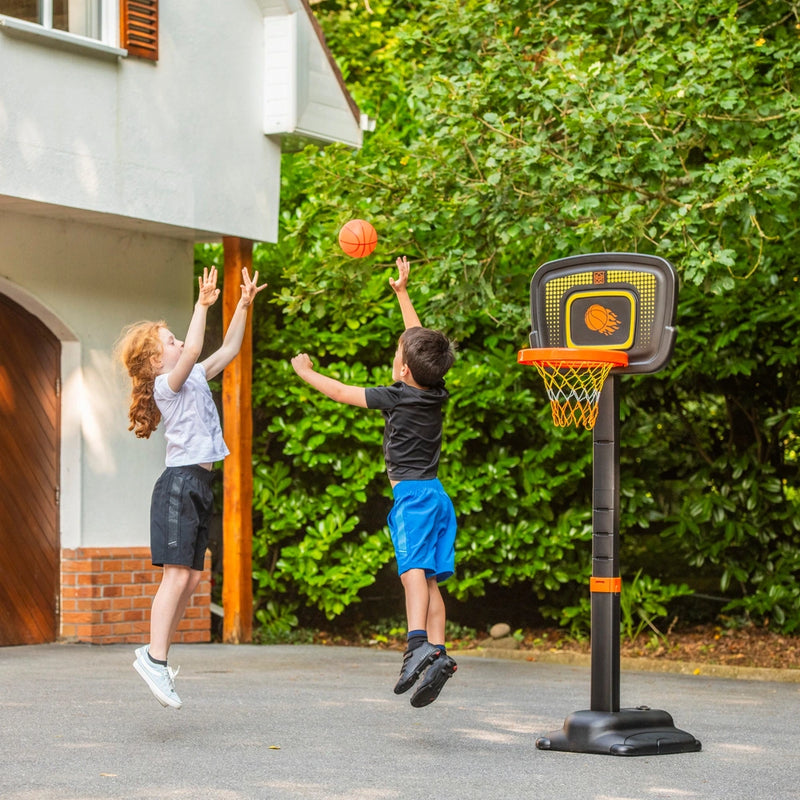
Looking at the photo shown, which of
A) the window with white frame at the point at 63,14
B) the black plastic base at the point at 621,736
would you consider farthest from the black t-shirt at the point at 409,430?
the window with white frame at the point at 63,14

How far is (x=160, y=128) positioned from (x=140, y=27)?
29.7 inches

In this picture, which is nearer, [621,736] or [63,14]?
[621,736]

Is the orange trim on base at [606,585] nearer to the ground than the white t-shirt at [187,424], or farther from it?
nearer to the ground

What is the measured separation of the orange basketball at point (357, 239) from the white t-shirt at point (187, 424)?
201 centimetres

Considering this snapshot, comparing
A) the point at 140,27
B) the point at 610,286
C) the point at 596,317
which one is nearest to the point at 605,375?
the point at 596,317

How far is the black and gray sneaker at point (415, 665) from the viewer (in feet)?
20.9

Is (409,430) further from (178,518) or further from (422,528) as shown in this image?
(178,518)

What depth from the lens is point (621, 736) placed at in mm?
6297

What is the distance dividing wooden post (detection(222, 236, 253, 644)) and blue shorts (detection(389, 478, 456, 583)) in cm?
468

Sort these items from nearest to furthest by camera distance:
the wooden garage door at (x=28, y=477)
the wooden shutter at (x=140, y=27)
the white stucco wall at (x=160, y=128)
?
the white stucco wall at (x=160, y=128) → the wooden shutter at (x=140, y=27) → the wooden garage door at (x=28, y=477)

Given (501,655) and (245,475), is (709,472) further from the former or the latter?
(245,475)

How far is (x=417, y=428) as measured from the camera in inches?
270

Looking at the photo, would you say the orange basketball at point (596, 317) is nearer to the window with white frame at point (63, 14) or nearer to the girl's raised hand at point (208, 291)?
the girl's raised hand at point (208, 291)

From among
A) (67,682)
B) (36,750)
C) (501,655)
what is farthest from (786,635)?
(36,750)
